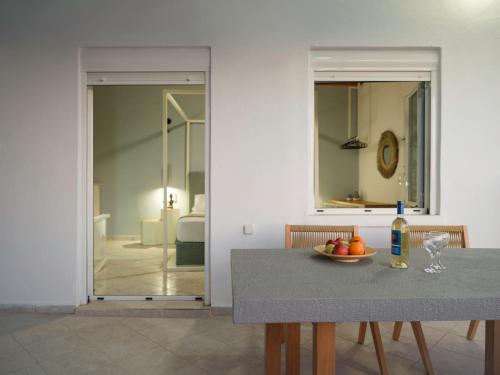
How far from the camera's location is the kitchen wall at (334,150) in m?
3.45

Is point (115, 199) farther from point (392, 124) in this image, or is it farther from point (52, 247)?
point (392, 124)

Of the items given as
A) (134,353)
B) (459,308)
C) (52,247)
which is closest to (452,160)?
(459,308)

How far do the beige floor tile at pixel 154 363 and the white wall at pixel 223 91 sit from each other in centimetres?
84

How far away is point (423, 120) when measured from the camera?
348 centimetres

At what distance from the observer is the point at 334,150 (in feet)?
11.9

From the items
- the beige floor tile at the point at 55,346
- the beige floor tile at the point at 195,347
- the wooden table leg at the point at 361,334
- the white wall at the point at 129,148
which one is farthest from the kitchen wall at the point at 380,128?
the white wall at the point at 129,148

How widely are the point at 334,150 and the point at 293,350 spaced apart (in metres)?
2.17

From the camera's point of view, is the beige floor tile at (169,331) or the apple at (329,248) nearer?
the apple at (329,248)

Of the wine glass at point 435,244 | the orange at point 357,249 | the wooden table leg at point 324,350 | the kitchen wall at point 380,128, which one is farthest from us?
the kitchen wall at point 380,128

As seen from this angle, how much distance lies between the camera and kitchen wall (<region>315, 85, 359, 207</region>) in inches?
136

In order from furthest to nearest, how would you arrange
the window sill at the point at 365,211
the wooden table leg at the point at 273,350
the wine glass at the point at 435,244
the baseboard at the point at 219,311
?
the window sill at the point at 365,211 < the baseboard at the point at 219,311 < the wine glass at the point at 435,244 < the wooden table leg at the point at 273,350

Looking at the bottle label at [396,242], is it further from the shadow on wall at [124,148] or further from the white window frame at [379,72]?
the shadow on wall at [124,148]

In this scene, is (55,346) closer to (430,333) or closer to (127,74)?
(127,74)

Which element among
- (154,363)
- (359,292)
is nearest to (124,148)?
(154,363)
